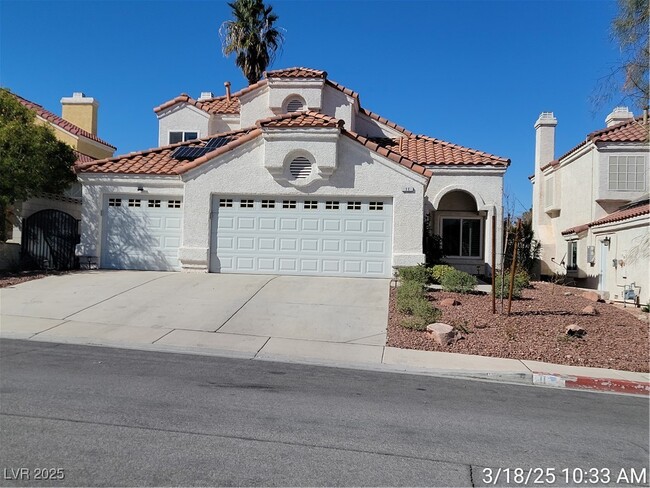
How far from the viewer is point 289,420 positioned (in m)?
5.38

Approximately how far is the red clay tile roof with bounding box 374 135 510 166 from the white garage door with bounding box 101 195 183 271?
8.52 metres

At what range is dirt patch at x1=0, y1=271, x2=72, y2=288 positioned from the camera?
1404 cm

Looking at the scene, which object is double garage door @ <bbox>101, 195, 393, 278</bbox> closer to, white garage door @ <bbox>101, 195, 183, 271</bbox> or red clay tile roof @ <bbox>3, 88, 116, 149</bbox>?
white garage door @ <bbox>101, 195, 183, 271</bbox>

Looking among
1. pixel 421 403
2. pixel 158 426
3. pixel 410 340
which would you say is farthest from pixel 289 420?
pixel 410 340

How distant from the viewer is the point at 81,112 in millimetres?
27547

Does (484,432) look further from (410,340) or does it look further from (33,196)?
(33,196)

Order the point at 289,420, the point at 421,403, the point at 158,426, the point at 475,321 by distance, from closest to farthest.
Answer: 1. the point at 158,426
2. the point at 289,420
3. the point at 421,403
4. the point at 475,321

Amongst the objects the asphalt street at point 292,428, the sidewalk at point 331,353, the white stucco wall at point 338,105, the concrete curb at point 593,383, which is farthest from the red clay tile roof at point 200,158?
the asphalt street at point 292,428

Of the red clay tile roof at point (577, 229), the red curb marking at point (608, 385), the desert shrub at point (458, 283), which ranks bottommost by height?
the red curb marking at point (608, 385)

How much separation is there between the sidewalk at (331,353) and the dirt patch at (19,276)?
397cm

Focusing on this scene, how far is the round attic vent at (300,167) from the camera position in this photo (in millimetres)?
15461

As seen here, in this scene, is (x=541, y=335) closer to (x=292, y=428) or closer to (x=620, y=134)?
(x=292, y=428)

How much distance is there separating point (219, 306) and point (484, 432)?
7.74 metres

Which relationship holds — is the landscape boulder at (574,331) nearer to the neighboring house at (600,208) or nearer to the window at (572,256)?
the neighboring house at (600,208)
